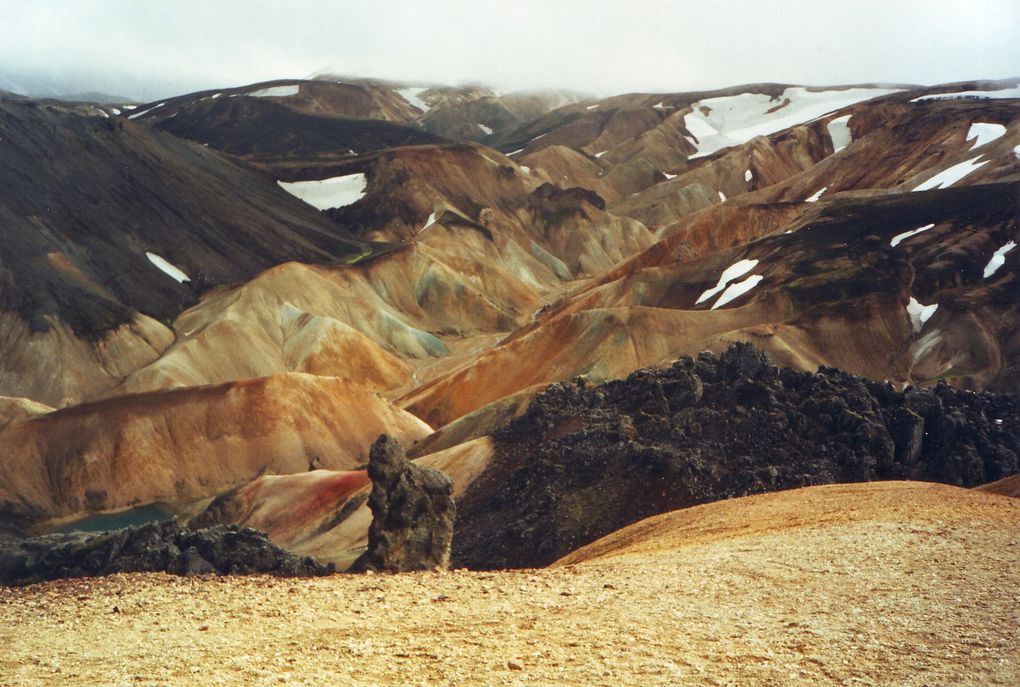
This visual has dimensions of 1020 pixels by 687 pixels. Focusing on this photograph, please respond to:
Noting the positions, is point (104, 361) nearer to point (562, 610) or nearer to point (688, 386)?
point (688, 386)

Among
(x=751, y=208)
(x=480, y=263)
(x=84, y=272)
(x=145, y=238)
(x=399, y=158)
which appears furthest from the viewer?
(x=399, y=158)

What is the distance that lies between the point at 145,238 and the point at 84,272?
42.6 ft

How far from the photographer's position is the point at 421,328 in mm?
119250

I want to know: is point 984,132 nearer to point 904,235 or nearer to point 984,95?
point 984,95

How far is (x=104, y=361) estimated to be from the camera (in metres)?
90.2

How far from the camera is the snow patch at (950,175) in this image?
10938 centimetres

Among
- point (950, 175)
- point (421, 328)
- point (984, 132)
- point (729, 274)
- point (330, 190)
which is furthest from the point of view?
point (330, 190)

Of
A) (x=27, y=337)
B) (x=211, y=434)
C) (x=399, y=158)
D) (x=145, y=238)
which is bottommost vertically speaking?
(x=211, y=434)

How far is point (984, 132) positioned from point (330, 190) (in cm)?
8371

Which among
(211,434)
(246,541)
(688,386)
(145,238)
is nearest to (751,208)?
(145,238)

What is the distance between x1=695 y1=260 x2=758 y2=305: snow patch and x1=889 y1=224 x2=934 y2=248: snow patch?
409 inches

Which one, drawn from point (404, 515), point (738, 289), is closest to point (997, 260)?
point (738, 289)

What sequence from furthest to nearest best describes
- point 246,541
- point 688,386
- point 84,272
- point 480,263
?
1. point 480,263
2. point 84,272
3. point 688,386
4. point 246,541

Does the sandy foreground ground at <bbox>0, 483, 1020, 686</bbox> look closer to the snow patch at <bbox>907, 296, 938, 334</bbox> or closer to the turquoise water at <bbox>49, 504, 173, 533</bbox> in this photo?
the turquoise water at <bbox>49, 504, 173, 533</bbox>
